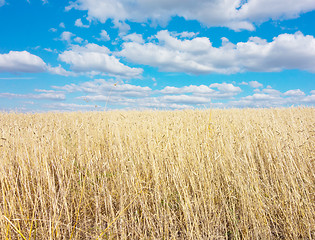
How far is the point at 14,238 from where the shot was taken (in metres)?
2.40

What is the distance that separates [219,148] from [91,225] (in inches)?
98.1

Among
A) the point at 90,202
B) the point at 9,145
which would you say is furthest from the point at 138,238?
the point at 9,145

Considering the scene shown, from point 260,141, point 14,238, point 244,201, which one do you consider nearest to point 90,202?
point 14,238

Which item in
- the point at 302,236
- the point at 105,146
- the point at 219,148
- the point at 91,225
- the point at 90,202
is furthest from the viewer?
the point at 105,146

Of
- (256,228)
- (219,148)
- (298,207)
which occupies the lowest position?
(256,228)

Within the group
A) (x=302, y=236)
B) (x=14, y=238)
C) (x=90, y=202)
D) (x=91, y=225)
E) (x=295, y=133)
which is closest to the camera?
(x=302, y=236)

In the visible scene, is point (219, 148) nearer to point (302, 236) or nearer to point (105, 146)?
point (302, 236)

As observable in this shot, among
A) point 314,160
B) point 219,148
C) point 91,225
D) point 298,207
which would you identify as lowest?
point 91,225

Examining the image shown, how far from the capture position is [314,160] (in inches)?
139

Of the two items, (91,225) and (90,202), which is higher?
(90,202)

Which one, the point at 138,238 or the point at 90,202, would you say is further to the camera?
the point at 90,202

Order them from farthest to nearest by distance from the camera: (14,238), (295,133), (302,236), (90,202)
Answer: (295,133) → (90,202) → (14,238) → (302,236)

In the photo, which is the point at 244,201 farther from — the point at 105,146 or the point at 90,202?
the point at 105,146

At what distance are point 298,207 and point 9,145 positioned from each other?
5184 mm
